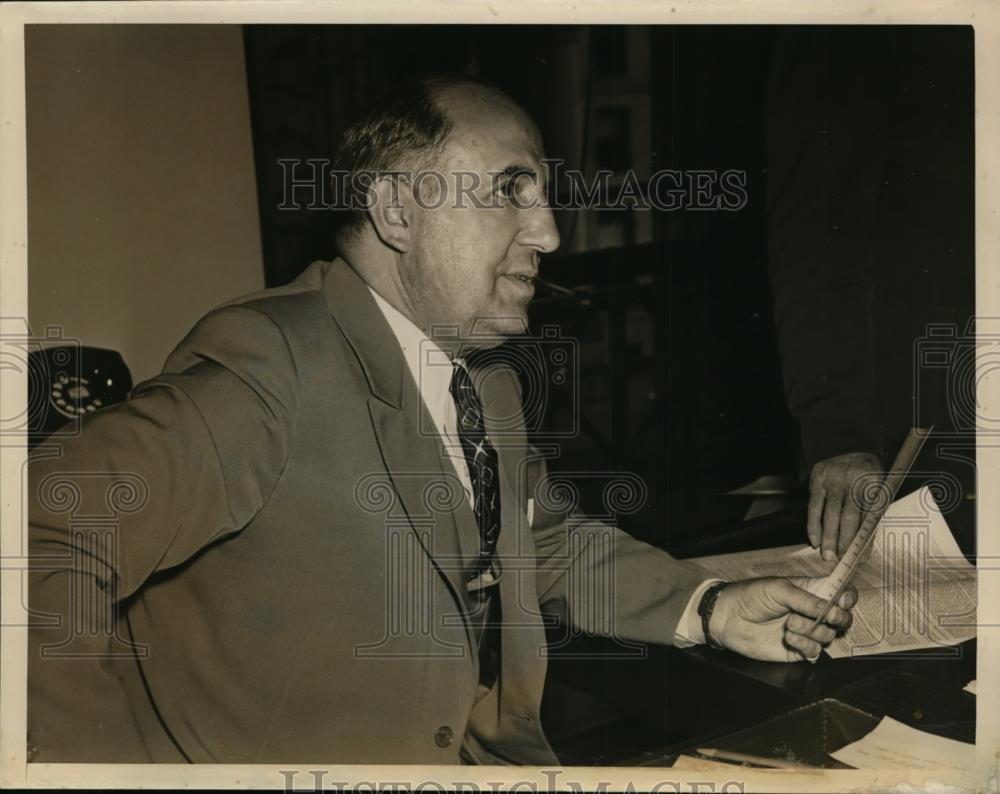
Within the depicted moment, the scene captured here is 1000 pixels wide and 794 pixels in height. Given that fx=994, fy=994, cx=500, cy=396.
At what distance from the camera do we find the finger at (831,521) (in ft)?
5.21

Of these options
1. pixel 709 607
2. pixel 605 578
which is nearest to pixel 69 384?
pixel 605 578

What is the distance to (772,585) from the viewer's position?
60.3 inches

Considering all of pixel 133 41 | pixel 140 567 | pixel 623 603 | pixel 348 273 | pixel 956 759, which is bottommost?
pixel 956 759

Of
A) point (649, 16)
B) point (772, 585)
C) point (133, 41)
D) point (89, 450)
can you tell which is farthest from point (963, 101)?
point (89, 450)

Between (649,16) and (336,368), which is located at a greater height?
(649,16)

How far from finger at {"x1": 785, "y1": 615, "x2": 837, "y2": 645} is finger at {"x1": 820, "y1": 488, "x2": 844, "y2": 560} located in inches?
4.5

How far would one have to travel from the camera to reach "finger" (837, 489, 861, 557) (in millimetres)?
1590

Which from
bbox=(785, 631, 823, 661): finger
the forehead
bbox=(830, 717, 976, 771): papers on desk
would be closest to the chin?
the forehead

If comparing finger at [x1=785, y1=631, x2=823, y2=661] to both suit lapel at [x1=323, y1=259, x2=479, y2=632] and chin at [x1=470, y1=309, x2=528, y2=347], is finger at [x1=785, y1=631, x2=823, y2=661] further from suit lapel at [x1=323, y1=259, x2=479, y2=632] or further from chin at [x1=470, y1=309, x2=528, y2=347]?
chin at [x1=470, y1=309, x2=528, y2=347]

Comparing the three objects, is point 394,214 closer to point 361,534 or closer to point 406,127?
point 406,127

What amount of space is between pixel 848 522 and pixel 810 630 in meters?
0.19

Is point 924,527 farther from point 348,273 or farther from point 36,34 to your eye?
point 36,34

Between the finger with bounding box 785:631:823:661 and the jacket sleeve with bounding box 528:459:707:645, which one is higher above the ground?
the jacket sleeve with bounding box 528:459:707:645

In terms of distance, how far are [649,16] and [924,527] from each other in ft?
3.05
